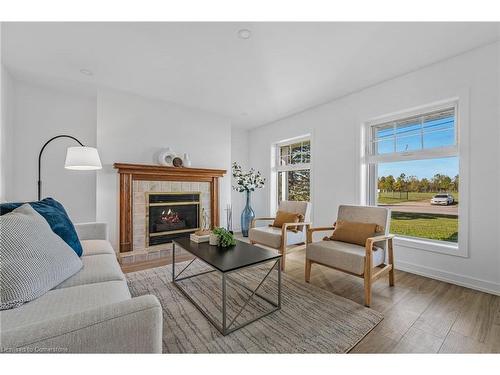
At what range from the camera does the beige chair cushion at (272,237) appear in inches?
115

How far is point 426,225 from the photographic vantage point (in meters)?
2.84

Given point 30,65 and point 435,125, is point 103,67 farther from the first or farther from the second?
point 435,125

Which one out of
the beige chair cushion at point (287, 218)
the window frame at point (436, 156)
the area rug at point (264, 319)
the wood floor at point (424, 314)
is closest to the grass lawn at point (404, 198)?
the window frame at point (436, 156)

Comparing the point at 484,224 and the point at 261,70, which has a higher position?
the point at 261,70

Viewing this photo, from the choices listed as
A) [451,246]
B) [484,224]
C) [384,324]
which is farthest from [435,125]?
[384,324]

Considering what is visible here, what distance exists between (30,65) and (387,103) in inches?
175

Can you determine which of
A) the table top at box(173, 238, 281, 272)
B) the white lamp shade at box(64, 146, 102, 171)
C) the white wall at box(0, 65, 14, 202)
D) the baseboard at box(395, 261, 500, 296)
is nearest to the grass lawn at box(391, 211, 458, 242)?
the baseboard at box(395, 261, 500, 296)

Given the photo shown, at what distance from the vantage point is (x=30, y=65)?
264cm

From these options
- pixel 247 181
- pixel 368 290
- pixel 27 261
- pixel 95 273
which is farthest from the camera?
pixel 247 181

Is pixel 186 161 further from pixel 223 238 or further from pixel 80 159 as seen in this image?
pixel 223 238

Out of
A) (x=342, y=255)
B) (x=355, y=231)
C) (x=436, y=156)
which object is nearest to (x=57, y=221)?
(x=342, y=255)

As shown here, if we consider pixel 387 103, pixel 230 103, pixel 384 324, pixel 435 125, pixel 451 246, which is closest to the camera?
pixel 384 324

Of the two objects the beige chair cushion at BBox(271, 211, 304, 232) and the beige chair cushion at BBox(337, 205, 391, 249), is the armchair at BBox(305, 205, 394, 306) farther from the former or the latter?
the beige chair cushion at BBox(271, 211, 304, 232)

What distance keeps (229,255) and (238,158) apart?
3659mm
